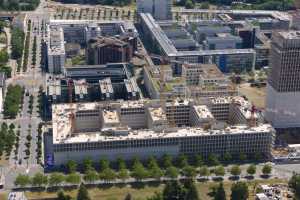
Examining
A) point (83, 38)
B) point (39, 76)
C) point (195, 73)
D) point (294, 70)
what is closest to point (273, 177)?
point (294, 70)

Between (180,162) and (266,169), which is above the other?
(180,162)

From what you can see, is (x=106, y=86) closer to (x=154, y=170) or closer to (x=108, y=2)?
(x=154, y=170)

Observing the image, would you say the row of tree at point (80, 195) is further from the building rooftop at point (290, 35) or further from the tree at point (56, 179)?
the building rooftop at point (290, 35)

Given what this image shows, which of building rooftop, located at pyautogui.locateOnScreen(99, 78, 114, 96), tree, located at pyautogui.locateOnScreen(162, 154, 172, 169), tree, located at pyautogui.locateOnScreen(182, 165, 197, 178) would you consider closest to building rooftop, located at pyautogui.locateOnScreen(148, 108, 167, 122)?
tree, located at pyautogui.locateOnScreen(162, 154, 172, 169)

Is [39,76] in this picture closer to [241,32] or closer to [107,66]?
[107,66]

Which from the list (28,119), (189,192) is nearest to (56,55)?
(28,119)

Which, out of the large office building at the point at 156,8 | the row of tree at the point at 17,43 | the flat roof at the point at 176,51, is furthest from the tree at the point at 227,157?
the large office building at the point at 156,8
